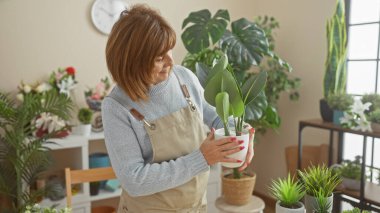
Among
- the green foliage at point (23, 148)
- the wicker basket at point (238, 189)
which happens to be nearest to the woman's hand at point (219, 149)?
the wicker basket at point (238, 189)

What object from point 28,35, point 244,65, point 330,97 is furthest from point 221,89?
point 28,35

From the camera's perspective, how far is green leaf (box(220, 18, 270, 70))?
2.27 meters

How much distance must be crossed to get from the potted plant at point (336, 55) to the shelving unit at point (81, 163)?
3.60 feet

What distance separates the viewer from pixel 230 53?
228 cm

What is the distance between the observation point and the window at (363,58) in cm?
255

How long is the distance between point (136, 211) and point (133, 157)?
0.79ft

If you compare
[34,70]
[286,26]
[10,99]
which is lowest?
[10,99]

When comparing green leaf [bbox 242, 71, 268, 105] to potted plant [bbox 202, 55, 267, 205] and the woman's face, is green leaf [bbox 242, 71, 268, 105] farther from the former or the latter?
the woman's face

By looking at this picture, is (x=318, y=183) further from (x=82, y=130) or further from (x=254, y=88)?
(x=82, y=130)

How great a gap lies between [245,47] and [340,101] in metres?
0.72

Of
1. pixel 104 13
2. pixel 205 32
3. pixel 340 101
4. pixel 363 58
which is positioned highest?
pixel 104 13

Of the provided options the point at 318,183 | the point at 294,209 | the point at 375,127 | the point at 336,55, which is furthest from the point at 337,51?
the point at 294,209

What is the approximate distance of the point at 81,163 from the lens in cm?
250

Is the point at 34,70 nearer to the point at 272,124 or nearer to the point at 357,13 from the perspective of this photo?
the point at 272,124
